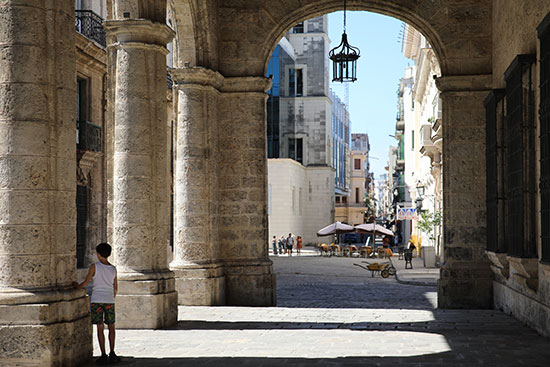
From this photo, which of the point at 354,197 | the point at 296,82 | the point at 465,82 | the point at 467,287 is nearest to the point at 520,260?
the point at 467,287

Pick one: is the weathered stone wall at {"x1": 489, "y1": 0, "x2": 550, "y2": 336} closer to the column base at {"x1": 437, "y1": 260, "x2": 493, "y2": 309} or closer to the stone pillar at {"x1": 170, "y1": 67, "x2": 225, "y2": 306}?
the column base at {"x1": 437, "y1": 260, "x2": 493, "y2": 309}

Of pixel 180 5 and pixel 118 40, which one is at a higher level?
pixel 180 5

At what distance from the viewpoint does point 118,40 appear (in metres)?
10.1

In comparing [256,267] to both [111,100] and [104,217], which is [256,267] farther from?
[104,217]

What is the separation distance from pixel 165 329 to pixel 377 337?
8.92 feet

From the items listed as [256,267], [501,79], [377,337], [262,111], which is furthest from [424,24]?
[377,337]

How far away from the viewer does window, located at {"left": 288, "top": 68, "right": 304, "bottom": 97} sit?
4922 centimetres

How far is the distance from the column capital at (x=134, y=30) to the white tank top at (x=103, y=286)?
3.81 meters

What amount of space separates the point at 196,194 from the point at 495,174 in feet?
16.0

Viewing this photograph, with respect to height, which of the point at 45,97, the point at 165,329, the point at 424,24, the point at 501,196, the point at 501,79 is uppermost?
the point at 424,24

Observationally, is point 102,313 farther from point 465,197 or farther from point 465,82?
point 465,82

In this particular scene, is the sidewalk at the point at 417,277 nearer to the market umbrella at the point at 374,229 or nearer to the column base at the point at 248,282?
the column base at the point at 248,282

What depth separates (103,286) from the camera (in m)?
7.30

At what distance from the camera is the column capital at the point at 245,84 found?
13.5 meters
